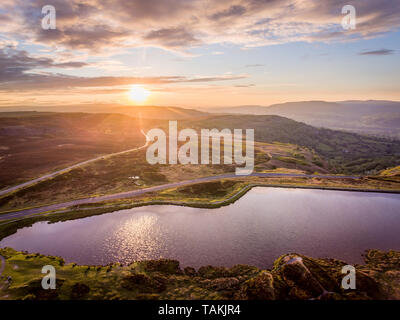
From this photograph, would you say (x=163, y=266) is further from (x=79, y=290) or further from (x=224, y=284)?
(x=79, y=290)

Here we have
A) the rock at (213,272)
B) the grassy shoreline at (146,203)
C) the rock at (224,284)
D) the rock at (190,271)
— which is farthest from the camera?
the grassy shoreline at (146,203)

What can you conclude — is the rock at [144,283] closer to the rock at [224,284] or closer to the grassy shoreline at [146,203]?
the rock at [224,284]

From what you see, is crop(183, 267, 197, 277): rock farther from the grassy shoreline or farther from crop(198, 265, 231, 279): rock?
the grassy shoreline

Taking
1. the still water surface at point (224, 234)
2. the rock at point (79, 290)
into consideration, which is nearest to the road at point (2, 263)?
the still water surface at point (224, 234)

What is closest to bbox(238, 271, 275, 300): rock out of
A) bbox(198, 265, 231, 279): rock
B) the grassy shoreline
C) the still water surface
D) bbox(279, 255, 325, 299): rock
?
bbox(279, 255, 325, 299): rock

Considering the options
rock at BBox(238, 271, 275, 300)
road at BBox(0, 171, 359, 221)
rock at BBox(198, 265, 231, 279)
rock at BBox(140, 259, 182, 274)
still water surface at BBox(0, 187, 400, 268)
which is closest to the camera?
rock at BBox(238, 271, 275, 300)
